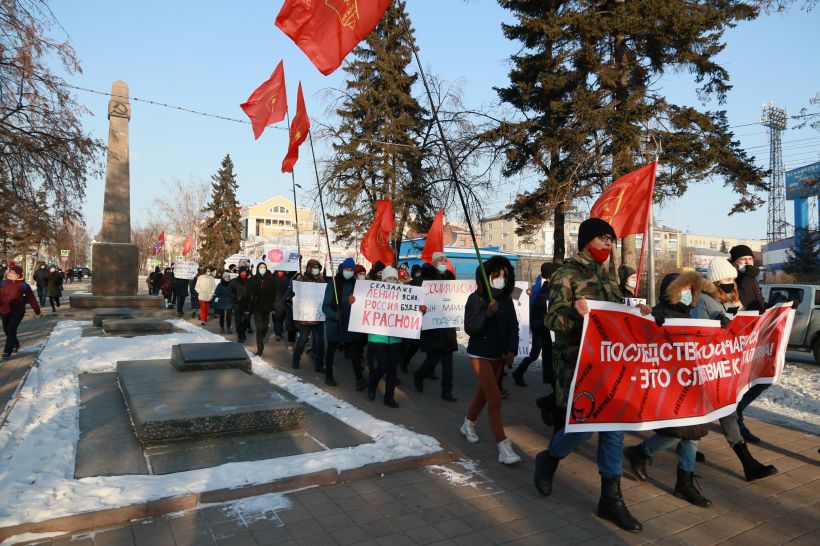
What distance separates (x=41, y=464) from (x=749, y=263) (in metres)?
7.22

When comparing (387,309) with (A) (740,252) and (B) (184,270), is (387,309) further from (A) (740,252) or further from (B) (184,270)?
(B) (184,270)

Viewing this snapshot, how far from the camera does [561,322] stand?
4168 millimetres

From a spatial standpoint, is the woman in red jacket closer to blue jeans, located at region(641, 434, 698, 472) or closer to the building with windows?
blue jeans, located at region(641, 434, 698, 472)

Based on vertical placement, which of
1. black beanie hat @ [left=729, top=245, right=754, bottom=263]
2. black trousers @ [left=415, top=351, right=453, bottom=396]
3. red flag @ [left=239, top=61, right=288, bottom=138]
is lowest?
black trousers @ [left=415, top=351, right=453, bottom=396]

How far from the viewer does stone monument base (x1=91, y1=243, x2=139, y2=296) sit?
22078mm

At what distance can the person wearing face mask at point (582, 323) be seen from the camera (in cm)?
412

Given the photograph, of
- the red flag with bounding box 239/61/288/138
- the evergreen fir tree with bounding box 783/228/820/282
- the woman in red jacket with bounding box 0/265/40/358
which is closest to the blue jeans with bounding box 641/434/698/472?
the red flag with bounding box 239/61/288/138

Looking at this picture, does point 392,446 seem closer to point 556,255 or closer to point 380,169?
point 556,255

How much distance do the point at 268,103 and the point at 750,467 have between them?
389 inches

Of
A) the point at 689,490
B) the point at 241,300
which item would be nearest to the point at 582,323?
the point at 689,490

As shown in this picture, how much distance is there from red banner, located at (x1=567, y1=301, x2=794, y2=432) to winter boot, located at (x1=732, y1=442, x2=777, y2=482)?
0.49 m

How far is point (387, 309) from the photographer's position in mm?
7844

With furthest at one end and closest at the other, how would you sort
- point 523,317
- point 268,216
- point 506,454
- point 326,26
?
1. point 268,216
2. point 523,317
3. point 326,26
4. point 506,454

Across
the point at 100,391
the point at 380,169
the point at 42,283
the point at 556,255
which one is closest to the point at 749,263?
the point at 100,391
